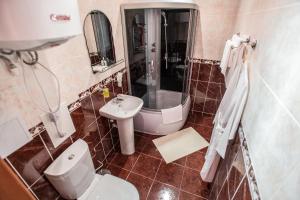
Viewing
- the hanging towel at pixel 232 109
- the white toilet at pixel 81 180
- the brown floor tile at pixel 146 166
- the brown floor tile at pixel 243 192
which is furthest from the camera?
the brown floor tile at pixel 146 166

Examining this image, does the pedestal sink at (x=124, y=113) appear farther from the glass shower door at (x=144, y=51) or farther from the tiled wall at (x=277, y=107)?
the tiled wall at (x=277, y=107)

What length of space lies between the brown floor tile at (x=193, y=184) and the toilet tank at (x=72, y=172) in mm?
1049

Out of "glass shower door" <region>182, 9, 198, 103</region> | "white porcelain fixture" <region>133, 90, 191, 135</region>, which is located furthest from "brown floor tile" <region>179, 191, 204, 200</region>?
"glass shower door" <region>182, 9, 198, 103</region>

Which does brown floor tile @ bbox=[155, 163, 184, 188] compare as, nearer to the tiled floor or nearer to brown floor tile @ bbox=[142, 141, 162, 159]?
the tiled floor

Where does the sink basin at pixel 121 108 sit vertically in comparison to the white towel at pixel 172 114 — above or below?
above

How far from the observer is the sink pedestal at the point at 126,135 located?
1948mm

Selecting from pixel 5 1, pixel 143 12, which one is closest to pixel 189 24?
pixel 143 12

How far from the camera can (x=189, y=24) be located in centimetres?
220

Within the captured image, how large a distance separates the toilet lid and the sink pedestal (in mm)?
611

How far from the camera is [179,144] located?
7.63ft

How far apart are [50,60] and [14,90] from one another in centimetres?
31

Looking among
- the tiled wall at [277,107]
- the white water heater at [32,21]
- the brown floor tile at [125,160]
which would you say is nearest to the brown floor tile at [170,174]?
the brown floor tile at [125,160]

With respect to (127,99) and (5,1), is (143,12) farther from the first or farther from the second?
(5,1)

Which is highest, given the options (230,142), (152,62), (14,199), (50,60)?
(50,60)
